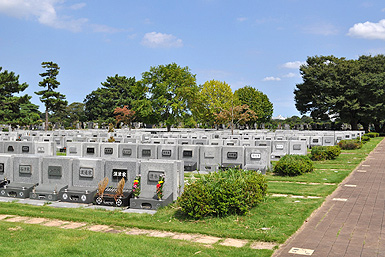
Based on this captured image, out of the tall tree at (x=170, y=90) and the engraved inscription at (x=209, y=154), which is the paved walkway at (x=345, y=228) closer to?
the engraved inscription at (x=209, y=154)

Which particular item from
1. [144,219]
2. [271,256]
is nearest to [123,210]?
[144,219]

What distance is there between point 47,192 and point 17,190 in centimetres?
115

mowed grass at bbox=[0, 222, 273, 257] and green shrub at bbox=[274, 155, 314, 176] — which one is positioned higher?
green shrub at bbox=[274, 155, 314, 176]

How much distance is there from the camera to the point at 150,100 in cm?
6012

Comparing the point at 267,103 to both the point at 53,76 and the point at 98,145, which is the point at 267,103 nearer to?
the point at 53,76

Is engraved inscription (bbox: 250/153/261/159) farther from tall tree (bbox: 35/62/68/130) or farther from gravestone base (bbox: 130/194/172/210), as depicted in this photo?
tall tree (bbox: 35/62/68/130)

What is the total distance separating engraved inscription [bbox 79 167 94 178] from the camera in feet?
39.1

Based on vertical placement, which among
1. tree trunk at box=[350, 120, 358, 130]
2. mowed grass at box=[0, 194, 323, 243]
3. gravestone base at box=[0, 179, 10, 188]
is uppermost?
tree trunk at box=[350, 120, 358, 130]

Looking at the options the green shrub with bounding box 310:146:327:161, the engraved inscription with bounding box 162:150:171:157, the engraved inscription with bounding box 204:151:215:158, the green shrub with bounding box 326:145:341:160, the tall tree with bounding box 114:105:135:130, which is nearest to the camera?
the engraved inscription with bounding box 204:151:215:158

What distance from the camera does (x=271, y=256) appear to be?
7.01 metres

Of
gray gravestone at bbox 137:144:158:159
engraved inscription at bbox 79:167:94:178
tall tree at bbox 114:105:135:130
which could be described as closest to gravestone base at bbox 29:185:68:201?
engraved inscription at bbox 79:167:94:178

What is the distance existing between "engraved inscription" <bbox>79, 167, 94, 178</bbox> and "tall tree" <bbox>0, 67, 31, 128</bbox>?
130 feet

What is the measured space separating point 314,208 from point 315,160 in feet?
44.3

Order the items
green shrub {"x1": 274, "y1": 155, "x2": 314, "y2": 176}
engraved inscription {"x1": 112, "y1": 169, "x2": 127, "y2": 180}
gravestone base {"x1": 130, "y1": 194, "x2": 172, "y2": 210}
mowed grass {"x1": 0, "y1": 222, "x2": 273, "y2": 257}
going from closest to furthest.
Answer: mowed grass {"x1": 0, "y1": 222, "x2": 273, "y2": 257} → gravestone base {"x1": 130, "y1": 194, "x2": 172, "y2": 210} → engraved inscription {"x1": 112, "y1": 169, "x2": 127, "y2": 180} → green shrub {"x1": 274, "y1": 155, "x2": 314, "y2": 176}
